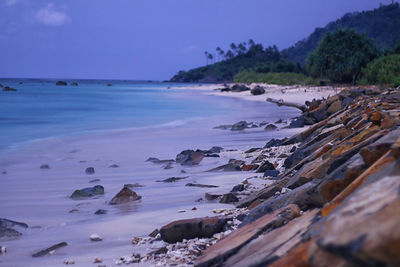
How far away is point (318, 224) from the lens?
2215 mm

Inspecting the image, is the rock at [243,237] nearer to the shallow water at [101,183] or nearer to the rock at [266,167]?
the shallow water at [101,183]

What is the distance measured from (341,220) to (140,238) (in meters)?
2.50

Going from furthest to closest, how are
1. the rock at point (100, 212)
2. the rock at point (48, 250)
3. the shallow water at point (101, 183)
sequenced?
the rock at point (100, 212) → the shallow water at point (101, 183) → the rock at point (48, 250)

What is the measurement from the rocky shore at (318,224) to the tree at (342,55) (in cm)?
3775

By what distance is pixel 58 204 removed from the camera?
5.59 metres

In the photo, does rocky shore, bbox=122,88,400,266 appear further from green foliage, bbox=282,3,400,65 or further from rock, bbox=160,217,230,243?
green foliage, bbox=282,3,400,65

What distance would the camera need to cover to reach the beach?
391 centimetres

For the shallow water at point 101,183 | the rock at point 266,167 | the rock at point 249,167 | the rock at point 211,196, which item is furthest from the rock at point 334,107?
the rock at point 211,196

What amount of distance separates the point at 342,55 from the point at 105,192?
3845 cm

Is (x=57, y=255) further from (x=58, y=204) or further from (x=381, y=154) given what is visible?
(x=381, y=154)

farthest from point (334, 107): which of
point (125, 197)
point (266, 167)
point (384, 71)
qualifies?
point (384, 71)

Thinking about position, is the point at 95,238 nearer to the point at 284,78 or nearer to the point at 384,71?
the point at 384,71

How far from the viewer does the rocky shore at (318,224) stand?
152 cm

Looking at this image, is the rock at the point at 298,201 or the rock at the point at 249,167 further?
the rock at the point at 249,167
